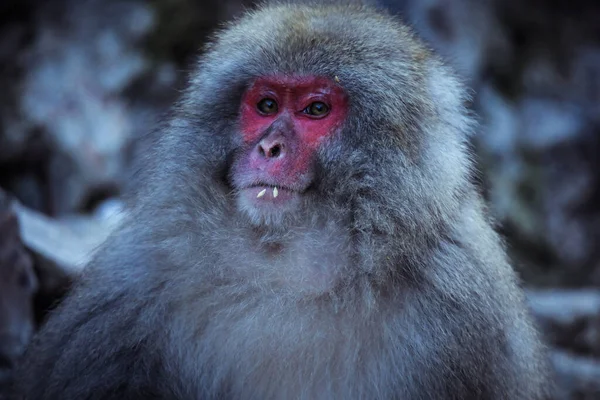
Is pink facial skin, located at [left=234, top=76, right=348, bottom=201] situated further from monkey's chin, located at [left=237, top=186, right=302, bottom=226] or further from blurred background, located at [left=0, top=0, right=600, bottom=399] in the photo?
blurred background, located at [left=0, top=0, right=600, bottom=399]

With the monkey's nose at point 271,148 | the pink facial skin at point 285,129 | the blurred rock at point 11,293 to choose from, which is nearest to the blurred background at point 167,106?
the blurred rock at point 11,293

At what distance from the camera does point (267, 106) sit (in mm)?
3271

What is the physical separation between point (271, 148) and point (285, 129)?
0.12 meters

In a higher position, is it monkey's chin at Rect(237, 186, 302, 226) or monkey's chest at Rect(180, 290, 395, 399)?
monkey's chin at Rect(237, 186, 302, 226)

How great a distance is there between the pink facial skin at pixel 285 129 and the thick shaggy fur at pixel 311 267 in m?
0.04

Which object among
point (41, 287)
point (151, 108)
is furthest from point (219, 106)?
point (151, 108)

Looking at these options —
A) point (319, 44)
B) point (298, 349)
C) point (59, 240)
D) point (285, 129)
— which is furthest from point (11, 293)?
point (319, 44)

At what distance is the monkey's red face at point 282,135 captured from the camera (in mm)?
3027

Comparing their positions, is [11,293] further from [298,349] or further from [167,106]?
[167,106]

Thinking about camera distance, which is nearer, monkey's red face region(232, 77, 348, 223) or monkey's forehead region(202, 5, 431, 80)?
monkey's red face region(232, 77, 348, 223)

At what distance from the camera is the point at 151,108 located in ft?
22.9

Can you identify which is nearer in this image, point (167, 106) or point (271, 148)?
point (271, 148)

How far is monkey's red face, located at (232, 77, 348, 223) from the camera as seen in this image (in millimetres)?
3027

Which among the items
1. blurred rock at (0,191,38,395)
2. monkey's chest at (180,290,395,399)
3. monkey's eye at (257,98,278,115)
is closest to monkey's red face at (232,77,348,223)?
monkey's eye at (257,98,278,115)
